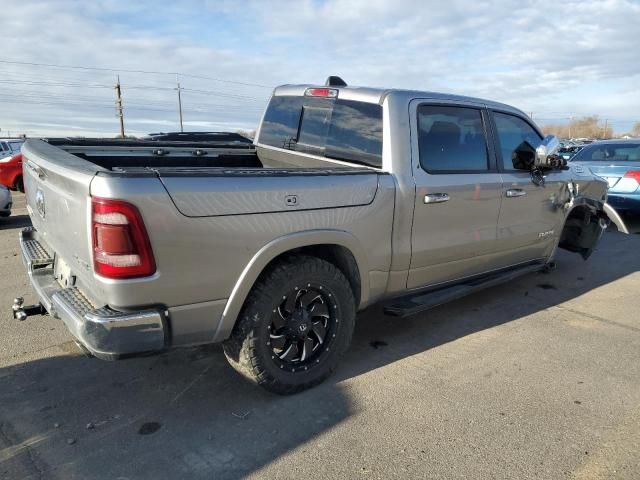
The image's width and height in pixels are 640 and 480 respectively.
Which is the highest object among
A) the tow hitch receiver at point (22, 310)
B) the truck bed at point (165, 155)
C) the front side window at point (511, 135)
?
the front side window at point (511, 135)

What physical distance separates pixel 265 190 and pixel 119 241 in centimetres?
81

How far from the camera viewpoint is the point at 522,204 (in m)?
4.68

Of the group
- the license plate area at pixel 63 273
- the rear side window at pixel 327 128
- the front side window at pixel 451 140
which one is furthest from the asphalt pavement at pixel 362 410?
the rear side window at pixel 327 128

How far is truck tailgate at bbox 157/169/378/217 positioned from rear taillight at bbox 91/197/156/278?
229mm

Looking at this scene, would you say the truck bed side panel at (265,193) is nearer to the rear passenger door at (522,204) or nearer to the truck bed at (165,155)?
the truck bed at (165,155)

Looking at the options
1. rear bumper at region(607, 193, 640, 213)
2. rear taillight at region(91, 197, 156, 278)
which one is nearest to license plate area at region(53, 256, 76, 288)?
rear taillight at region(91, 197, 156, 278)

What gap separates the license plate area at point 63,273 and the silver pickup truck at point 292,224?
0.04ft

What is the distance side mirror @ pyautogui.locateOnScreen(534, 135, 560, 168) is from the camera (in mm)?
4516

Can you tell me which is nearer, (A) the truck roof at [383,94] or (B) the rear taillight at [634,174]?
(A) the truck roof at [383,94]

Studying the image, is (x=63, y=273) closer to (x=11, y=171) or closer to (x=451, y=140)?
(x=451, y=140)

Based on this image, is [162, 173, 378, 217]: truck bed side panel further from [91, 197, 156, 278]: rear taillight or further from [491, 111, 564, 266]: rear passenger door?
[491, 111, 564, 266]: rear passenger door

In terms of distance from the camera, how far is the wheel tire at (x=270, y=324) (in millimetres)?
2990

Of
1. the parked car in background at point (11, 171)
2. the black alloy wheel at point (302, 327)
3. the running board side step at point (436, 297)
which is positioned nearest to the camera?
the black alloy wheel at point (302, 327)

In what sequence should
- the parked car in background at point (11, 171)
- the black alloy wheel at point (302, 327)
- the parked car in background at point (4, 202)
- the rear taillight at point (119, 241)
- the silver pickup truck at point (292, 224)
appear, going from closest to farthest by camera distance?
the rear taillight at point (119, 241) < the silver pickup truck at point (292, 224) < the black alloy wheel at point (302, 327) < the parked car in background at point (4, 202) < the parked car in background at point (11, 171)
